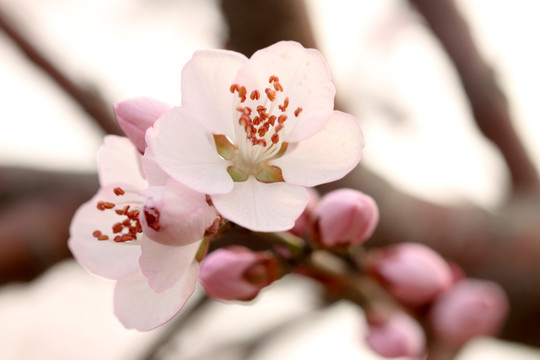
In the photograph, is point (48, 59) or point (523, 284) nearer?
point (523, 284)

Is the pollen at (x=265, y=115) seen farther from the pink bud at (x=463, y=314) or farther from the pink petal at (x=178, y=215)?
the pink bud at (x=463, y=314)

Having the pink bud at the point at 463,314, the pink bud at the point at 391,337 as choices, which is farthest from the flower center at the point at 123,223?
the pink bud at the point at 463,314

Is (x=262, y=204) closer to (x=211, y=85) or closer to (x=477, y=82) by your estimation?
(x=211, y=85)

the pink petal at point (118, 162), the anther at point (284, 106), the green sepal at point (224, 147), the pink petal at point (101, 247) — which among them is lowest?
the pink petal at point (101, 247)

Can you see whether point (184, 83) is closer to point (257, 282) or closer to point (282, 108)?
point (282, 108)

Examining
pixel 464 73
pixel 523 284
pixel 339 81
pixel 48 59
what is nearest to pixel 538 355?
pixel 523 284

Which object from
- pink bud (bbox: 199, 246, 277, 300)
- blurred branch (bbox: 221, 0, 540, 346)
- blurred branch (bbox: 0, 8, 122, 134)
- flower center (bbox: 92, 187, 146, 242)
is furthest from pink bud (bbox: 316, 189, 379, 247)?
blurred branch (bbox: 0, 8, 122, 134)

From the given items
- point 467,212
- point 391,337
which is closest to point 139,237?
point 391,337
